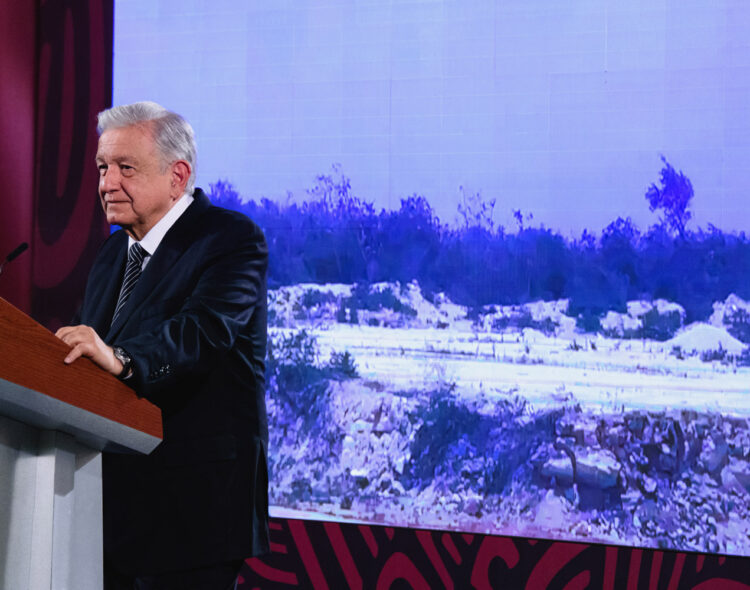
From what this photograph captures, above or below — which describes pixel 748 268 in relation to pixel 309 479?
above

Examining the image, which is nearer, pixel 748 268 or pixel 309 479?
pixel 748 268

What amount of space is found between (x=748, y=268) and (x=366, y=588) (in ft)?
4.48

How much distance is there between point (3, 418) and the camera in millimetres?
864

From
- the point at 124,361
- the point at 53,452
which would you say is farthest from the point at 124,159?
the point at 53,452

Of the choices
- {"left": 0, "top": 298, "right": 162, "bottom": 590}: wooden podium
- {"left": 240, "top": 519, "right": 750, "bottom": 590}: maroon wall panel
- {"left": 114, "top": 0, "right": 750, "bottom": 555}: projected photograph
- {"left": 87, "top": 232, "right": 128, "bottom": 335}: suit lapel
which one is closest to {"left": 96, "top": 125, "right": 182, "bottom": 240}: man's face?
{"left": 87, "top": 232, "right": 128, "bottom": 335}: suit lapel

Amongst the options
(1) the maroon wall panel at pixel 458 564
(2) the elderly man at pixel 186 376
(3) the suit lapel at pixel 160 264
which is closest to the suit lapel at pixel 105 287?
(2) the elderly man at pixel 186 376

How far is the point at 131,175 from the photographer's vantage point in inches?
56.3

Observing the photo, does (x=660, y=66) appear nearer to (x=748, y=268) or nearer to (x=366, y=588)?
(x=748, y=268)

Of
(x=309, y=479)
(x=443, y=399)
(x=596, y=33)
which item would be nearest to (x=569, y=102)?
(x=596, y=33)

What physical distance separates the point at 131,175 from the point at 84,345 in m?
0.59

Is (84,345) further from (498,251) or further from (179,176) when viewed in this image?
(498,251)

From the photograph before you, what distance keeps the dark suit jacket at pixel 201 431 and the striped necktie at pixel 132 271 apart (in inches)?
3.0

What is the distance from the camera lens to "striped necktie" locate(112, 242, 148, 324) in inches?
57.6

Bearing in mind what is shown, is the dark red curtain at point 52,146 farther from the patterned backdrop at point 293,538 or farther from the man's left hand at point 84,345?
the man's left hand at point 84,345
